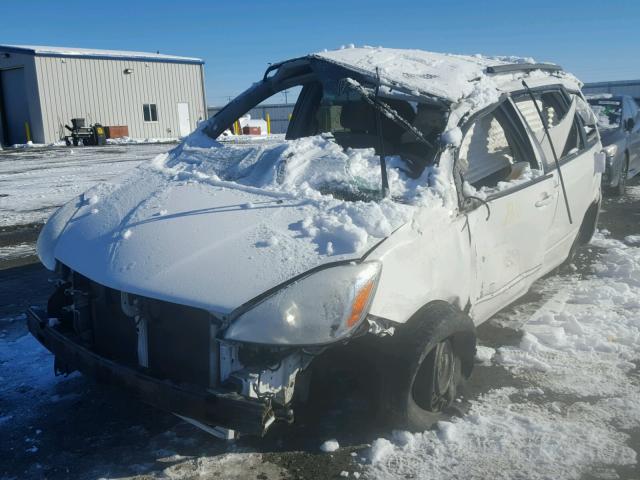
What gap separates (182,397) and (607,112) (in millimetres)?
9667

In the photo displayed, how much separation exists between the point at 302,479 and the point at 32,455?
1355mm

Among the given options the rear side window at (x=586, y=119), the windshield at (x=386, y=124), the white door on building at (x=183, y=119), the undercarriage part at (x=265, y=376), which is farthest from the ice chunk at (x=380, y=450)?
the white door on building at (x=183, y=119)

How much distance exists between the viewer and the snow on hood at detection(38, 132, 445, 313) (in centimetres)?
268

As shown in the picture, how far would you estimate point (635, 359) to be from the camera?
3.84 metres

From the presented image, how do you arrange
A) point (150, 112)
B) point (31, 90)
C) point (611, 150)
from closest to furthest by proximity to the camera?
point (611, 150) < point (31, 90) < point (150, 112)

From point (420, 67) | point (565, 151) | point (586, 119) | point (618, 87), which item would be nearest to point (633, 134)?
point (586, 119)

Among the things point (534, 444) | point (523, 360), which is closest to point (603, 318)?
point (523, 360)

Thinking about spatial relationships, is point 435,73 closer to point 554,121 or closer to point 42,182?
point 554,121

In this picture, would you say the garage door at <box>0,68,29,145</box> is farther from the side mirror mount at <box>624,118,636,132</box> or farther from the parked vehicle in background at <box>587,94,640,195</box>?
the side mirror mount at <box>624,118,636,132</box>

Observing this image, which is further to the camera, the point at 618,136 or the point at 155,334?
the point at 618,136

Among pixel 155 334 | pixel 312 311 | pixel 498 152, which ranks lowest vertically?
pixel 155 334

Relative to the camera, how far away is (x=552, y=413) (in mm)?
3250

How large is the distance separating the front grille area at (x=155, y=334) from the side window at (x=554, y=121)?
2746 millimetres

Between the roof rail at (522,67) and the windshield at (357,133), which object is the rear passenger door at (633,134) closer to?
the roof rail at (522,67)
